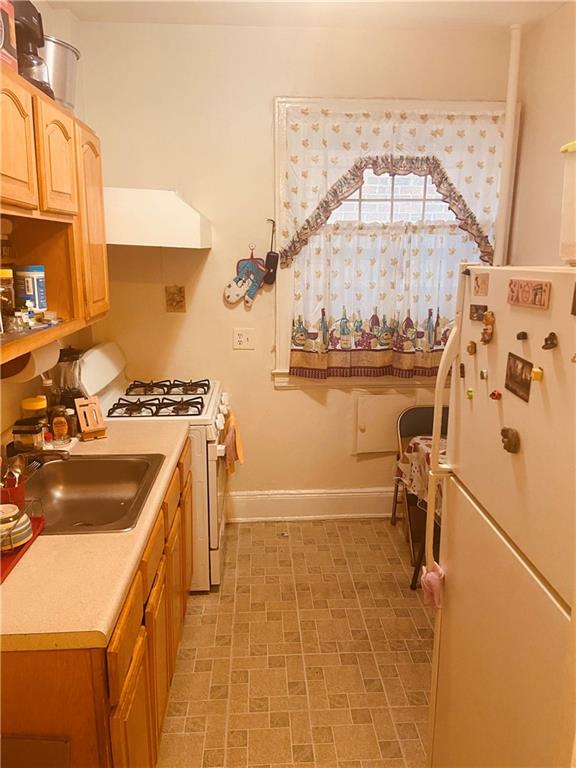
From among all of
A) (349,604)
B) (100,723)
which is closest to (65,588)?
(100,723)

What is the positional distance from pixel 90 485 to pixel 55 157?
3.70 feet

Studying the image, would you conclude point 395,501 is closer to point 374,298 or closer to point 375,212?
point 374,298

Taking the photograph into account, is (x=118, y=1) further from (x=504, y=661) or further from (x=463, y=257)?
(x=504, y=661)

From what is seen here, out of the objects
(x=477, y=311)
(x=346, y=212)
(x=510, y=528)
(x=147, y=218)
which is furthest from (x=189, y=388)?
(x=510, y=528)

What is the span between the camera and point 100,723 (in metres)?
1.18

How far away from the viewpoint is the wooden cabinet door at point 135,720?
1233 mm

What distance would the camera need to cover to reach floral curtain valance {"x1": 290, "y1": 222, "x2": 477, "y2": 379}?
2.99m

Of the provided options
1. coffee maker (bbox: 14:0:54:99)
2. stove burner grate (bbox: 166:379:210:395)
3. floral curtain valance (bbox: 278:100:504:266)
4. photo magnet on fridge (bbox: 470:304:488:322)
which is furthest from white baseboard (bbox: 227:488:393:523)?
coffee maker (bbox: 14:0:54:99)

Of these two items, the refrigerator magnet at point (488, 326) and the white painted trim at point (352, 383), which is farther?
the white painted trim at point (352, 383)

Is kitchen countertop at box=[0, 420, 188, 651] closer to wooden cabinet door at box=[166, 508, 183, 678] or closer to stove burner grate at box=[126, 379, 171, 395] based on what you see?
wooden cabinet door at box=[166, 508, 183, 678]

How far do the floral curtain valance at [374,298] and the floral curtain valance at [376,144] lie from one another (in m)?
0.21

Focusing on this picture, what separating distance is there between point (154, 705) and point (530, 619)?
1143 mm

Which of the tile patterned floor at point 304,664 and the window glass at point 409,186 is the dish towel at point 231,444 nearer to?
the tile patterned floor at point 304,664

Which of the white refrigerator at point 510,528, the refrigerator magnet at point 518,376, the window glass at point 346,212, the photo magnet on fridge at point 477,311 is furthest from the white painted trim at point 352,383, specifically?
the refrigerator magnet at point 518,376
